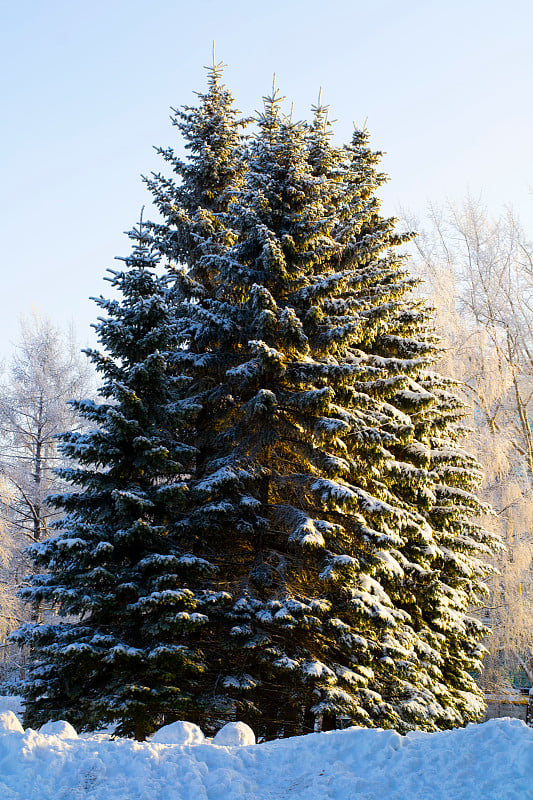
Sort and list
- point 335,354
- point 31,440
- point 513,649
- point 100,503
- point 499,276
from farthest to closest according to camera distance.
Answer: point 499,276 → point 31,440 → point 513,649 → point 335,354 → point 100,503

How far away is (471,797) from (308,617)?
4.47 metres

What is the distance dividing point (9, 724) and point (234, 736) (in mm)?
2252

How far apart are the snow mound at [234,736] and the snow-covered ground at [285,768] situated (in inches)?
21.6

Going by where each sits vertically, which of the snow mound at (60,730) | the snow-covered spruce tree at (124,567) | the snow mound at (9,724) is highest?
the snow-covered spruce tree at (124,567)

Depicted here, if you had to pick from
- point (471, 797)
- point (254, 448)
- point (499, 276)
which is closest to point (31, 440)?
point (254, 448)

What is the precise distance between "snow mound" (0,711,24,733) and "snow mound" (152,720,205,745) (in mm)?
1357

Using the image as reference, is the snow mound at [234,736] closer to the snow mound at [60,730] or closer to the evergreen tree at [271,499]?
the snow mound at [60,730]

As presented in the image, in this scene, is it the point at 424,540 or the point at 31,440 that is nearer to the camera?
the point at 424,540

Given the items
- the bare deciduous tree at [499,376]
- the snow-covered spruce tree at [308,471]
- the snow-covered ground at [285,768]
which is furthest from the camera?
the bare deciduous tree at [499,376]

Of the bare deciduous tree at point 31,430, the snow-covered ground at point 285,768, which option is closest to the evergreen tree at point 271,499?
the snow-covered ground at point 285,768

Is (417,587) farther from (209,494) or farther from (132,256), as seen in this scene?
(132,256)

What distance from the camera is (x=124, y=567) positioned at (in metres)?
9.45

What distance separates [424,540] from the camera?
1178 cm

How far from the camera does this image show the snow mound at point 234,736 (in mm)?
6541
